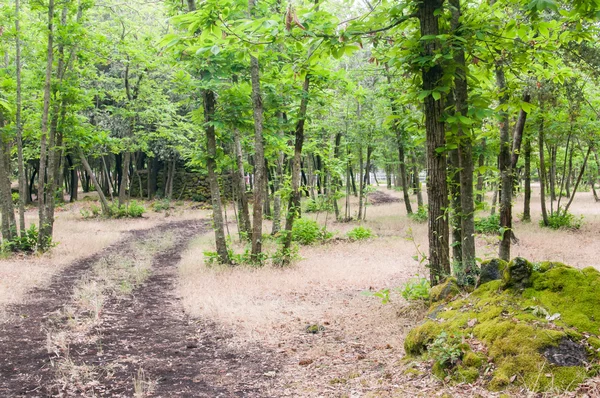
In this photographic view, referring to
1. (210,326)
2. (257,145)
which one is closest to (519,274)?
(210,326)

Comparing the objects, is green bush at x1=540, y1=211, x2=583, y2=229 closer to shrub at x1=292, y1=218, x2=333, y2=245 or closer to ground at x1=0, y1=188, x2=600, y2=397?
ground at x1=0, y1=188, x2=600, y2=397

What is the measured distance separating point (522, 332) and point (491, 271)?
140 centimetres

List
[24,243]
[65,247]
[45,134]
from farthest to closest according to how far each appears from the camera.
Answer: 1. [65,247]
2. [24,243]
3. [45,134]

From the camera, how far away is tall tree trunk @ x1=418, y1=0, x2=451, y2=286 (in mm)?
5445

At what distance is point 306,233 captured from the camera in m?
16.7

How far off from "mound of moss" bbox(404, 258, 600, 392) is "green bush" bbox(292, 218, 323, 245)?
1132 cm

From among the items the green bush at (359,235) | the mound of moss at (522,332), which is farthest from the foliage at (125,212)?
the mound of moss at (522,332)

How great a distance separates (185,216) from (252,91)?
18.7 metres

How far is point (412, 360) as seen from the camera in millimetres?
4734

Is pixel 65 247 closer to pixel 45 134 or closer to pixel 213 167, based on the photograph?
pixel 45 134

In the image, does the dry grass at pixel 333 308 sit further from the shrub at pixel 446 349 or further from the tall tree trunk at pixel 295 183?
the tall tree trunk at pixel 295 183

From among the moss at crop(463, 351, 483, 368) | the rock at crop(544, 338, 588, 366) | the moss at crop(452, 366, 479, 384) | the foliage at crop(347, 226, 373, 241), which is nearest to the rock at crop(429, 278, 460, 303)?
the moss at crop(463, 351, 483, 368)

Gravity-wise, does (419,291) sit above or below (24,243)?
below

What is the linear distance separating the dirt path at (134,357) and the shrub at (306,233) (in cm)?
814
